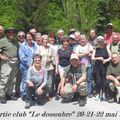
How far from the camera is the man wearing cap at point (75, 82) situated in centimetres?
933

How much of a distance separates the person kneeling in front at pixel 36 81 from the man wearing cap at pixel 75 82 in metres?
0.49

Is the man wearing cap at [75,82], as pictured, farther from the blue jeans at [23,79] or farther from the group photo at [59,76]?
the blue jeans at [23,79]

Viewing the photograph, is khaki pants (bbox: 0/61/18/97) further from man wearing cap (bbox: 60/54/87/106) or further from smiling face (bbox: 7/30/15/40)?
man wearing cap (bbox: 60/54/87/106)

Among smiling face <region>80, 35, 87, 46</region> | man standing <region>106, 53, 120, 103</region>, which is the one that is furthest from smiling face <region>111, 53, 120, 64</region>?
smiling face <region>80, 35, 87, 46</region>

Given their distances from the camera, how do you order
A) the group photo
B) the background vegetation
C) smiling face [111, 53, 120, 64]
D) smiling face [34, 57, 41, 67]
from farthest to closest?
the background vegetation → smiling face [111, 53, 120, 64] → smiling face [34, 57, 41, 67] → the group photo

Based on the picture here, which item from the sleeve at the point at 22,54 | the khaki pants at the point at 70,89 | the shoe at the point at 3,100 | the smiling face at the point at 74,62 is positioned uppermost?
the sleeve at the point at 22,54

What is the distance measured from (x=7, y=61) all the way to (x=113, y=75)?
8.23ft

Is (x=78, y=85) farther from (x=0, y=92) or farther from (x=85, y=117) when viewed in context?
(x=0, y=92)

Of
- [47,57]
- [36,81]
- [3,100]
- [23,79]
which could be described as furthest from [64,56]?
[3,100]

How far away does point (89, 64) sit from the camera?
10000 mm

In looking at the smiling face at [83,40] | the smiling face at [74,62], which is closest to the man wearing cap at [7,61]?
the smiling face at [74,62]

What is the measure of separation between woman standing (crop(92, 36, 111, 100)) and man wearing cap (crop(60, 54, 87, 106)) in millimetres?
514

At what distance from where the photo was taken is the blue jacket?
9.73 m

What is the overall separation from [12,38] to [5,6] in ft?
54.1
